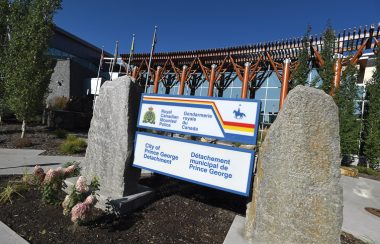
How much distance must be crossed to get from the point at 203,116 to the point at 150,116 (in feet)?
4.14

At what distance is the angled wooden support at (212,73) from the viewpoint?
26031 millimetres

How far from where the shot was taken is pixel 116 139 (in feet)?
17.6

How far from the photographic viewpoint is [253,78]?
26.1m

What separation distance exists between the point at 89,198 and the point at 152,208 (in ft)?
4.82

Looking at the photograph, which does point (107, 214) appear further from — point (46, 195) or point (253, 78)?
point (253, 78)

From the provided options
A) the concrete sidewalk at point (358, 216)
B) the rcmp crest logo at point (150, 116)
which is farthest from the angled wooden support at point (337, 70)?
the rcmp crest logo at point (150, 116)

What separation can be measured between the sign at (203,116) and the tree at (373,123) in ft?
53.0

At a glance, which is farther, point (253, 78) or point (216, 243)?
point (253, 78)

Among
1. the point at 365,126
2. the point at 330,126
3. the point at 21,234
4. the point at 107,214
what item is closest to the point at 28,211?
the point at 21,234

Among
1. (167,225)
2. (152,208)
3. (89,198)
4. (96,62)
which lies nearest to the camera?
(89,198)

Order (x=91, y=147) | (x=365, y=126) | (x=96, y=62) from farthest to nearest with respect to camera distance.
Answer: (x=96, y=62) < (x=365, y=126) < (x=91, y=147)

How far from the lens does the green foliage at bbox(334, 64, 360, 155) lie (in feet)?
53.8

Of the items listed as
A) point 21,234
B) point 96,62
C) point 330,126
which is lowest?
point 21,234

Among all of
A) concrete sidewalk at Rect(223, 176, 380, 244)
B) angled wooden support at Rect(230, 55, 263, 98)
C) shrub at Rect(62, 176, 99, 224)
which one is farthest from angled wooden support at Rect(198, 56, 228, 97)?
shrub at Rect(62, 176, 99, 224)
